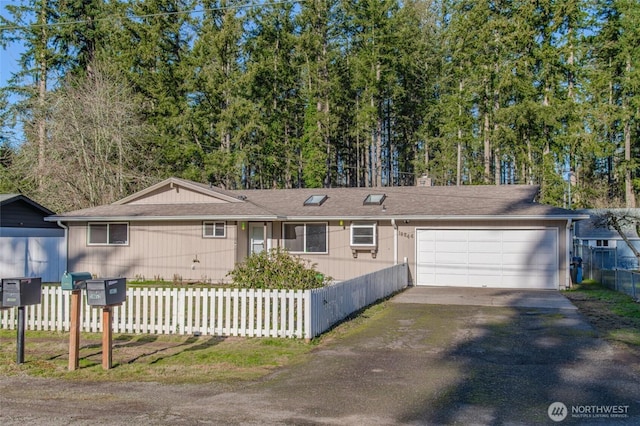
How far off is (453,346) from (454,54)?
28.7 metres

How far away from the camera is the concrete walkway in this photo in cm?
1420

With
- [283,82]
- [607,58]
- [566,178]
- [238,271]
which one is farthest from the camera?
[283,82]

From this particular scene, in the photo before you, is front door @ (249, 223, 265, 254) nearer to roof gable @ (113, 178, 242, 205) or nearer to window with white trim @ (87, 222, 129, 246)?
roof gable @ (113, 178, 242, 205)

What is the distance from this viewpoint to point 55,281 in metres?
21.1

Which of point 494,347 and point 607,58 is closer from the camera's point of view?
point 494,347

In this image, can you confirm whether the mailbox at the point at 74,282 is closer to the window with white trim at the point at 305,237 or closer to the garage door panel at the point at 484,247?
the window with white trim at the point at 305,237

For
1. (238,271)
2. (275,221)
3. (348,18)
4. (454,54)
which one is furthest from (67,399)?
(348,18)

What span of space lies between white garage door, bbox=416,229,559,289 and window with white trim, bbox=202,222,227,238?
6.86 m

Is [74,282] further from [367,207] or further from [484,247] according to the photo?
[484,247]

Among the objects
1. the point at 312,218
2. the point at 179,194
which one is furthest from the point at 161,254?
the point at 312,218

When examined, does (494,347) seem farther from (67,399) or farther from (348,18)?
(348,18)

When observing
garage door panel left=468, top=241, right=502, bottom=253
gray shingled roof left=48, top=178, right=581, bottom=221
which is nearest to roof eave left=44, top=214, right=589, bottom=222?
gray shingled roof left=48, top=178, right=581, bottom=221

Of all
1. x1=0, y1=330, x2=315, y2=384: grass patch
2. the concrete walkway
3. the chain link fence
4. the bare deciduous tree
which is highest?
the bare deciduous tree

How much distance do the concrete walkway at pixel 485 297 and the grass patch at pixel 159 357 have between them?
650 centimetres
